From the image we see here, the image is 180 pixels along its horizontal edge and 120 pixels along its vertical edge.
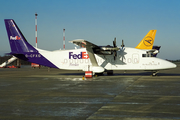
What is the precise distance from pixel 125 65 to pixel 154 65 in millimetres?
3506

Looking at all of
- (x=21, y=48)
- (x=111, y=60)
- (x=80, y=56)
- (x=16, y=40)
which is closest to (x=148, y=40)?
(x=111, y=60)

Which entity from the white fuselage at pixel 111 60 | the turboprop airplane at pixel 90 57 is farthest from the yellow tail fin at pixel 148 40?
the white fuselage at pixel 111 60

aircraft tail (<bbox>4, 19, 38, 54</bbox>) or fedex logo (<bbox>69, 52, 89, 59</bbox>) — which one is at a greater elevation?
aircraft tail (<bbox>4, 19, 38, 54</bbox>)

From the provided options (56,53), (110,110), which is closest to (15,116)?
(110,110)

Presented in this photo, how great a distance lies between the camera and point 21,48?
90.2ft

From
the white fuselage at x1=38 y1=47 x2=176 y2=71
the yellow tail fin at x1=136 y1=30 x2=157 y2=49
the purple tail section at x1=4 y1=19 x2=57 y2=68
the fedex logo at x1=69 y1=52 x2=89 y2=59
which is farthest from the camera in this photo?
the yellow tail fin at x1=136 y1=30 x2=157 y2=49

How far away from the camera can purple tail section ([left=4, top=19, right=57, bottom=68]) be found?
2711 cm

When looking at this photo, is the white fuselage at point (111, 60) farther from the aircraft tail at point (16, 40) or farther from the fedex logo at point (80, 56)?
the aircraft tail at point (16, 40)

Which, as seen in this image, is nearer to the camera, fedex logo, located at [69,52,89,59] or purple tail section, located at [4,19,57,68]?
fedex logo, located at [69,52,89,59]

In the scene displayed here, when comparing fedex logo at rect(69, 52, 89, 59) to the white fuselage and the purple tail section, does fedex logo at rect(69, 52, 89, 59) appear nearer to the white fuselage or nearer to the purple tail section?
the white fuselage

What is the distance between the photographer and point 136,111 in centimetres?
748

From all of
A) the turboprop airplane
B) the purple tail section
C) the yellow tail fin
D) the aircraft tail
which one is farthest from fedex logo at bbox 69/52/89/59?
the yellow tail fin

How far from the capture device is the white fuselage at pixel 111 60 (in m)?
24.8

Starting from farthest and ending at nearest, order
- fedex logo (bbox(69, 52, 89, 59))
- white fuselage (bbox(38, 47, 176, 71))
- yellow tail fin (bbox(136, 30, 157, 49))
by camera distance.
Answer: yellow tail fin (bbox(136, 30, 157, 49))
fedex logo (bbox(69, 52, 89, 59))
white fuselage (bbox(38, 47, 176, 71))
